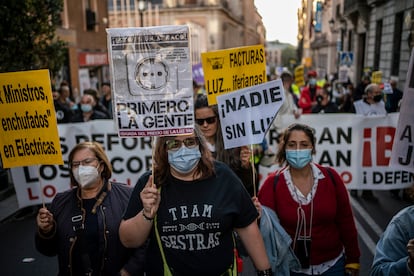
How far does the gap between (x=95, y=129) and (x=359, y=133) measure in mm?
4199

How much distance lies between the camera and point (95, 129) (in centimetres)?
696

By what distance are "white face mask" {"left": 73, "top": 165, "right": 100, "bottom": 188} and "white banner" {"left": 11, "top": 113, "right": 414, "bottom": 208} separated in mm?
3881

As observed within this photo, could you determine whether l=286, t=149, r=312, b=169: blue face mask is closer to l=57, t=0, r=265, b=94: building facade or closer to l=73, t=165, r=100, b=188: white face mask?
l=57, t=0, r=265, b=94: building facade

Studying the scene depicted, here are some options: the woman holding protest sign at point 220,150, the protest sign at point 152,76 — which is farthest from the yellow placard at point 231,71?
the protest sign at point 152,76

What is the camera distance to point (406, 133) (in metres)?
2.17

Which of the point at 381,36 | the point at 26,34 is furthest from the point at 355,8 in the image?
the point at 26,34

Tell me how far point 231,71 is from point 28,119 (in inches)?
65.4

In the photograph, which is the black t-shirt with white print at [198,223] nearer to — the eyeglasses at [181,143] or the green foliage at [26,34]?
the eyeglasses at [181,143]

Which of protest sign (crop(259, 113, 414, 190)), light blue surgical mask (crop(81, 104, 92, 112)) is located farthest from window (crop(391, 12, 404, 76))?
light blue surgical mask (crop(81, 104, 92, 112))

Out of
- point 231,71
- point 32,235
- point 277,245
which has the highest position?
point 231,71

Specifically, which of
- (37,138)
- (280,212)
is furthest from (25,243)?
(280,212)

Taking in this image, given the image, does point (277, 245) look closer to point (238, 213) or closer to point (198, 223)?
point (238, 213)

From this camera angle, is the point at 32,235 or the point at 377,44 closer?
the point at 32,235

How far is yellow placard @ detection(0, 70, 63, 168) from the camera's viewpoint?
3.01 m
